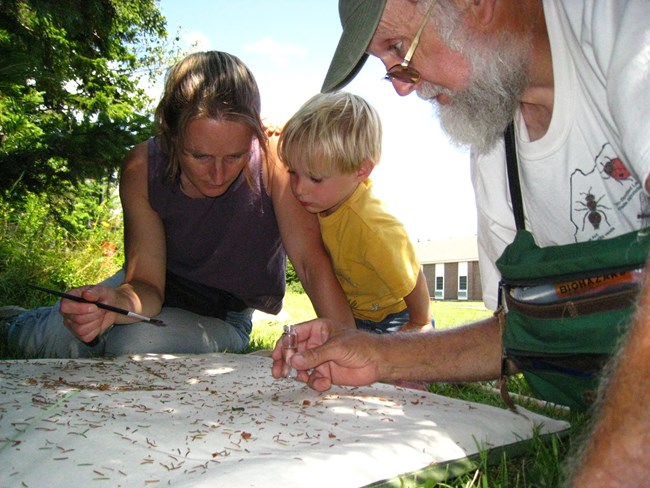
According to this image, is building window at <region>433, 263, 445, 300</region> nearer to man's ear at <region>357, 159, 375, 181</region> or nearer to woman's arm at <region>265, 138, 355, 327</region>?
man's ear at <region>357, 159, 375, 181</region>

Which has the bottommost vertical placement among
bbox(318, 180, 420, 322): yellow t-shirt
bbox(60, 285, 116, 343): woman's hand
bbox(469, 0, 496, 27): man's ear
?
bbox(60, 285, 116, 343): woman's hand

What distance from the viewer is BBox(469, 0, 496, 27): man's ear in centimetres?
173

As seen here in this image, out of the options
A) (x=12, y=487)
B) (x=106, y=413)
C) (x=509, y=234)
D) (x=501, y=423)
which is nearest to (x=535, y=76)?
(x=509, y=234)

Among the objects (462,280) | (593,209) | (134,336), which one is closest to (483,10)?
(593,209)

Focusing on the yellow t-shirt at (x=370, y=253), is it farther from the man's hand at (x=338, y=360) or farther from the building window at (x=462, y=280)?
the building window at (x=462, y=280)

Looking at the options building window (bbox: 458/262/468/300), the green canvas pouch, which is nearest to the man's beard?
the green canvas pouch

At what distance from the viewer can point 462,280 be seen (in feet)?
101

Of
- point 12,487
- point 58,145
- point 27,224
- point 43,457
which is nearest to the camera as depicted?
point 12,487

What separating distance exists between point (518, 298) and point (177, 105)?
1.69 meters

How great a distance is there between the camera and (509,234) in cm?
202

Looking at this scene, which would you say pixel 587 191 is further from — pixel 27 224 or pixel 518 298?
pixel 27 224

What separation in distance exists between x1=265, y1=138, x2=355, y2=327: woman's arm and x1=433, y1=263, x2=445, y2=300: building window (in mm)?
28979

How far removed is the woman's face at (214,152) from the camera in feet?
8.60

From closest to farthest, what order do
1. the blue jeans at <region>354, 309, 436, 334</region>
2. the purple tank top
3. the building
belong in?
the purple tank top, the blue jeans at <region>354, 309, 436, 334</region>, the building
